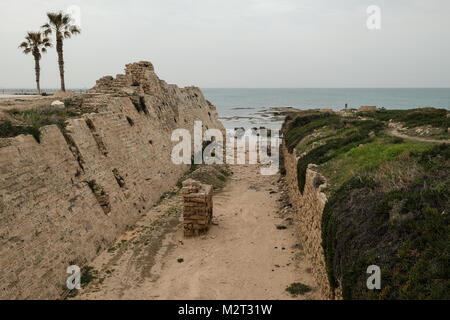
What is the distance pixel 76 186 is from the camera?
38.5 ft

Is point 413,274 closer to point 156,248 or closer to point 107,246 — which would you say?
point 156,248

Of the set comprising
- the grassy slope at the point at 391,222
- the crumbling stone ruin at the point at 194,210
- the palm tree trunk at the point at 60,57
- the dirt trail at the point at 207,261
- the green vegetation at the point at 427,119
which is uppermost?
the palm tree trunk at the point at 60,57

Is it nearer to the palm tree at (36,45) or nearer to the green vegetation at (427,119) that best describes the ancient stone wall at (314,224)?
the green vegetation at (427,119)

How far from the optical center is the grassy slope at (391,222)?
5023mm

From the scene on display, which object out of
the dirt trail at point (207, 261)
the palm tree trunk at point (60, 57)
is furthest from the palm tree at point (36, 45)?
the dirt trail at point (207, 261)

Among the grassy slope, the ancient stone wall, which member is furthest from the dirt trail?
the grassy slope

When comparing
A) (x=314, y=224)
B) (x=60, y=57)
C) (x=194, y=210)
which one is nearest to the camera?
(x=314, y=224)

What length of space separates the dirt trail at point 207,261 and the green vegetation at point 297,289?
0.15m

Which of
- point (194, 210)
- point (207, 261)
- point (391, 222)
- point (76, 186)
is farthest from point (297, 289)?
point (76, 186)

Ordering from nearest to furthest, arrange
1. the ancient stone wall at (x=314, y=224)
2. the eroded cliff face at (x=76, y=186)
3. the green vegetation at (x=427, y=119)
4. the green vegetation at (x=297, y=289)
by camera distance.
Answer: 1. the eroded cliff face at (x=76, y=186)
2. the ancient stone wall at (x=314, y=224)
3. the green vegetation at (x=297, y=289)
4. the green vegetation at (x=427, y=119)

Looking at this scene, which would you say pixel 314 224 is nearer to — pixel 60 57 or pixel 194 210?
pixel 194 210

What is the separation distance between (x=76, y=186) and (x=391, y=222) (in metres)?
10.3
